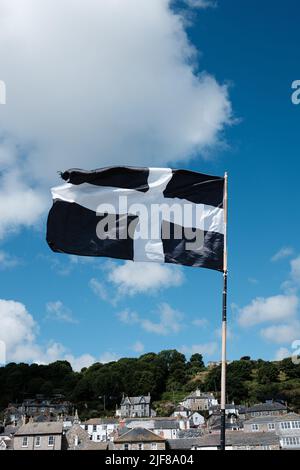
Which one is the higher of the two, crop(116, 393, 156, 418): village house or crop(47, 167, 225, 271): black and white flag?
crop(47, 167, 225, 271): black and white flag

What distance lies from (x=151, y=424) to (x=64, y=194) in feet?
385

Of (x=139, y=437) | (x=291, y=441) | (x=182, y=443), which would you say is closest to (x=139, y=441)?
(x=139, y=437)

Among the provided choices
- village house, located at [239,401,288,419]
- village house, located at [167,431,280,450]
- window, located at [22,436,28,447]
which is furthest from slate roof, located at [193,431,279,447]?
village house, located at [239,401,288,419]

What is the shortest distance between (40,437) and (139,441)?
15.1 meters

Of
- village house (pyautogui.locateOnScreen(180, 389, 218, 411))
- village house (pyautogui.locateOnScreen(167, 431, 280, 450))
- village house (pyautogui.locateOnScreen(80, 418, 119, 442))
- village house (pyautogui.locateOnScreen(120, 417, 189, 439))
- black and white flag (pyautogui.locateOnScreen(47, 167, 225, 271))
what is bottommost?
A: village house (pyautogui.locateOnScreen(80, 418, 119, 442))

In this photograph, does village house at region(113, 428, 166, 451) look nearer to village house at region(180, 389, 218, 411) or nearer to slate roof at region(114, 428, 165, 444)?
slate roof at region(114, 428, 165, 444)

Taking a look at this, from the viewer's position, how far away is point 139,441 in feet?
248

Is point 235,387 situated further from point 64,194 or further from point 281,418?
point 64,194

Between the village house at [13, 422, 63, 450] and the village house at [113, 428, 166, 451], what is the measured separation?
904 centimetres

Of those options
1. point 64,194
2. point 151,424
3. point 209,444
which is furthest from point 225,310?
point 151,424

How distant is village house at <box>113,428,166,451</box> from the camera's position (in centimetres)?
7512

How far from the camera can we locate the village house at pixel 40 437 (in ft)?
249

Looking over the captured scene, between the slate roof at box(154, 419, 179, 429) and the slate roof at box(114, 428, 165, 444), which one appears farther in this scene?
the slate roof at box(154, 419, 179, 429)
